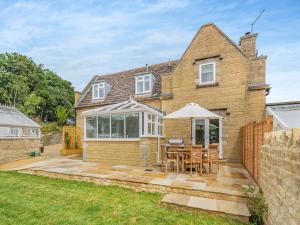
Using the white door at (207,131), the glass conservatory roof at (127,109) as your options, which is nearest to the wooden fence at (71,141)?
the glass conservatory roof at (127,109)

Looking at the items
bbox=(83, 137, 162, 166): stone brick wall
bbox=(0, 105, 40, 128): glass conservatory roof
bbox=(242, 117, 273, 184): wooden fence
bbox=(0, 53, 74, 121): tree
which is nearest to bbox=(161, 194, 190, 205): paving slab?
bbox=(242, 117, 273, 184): wooden fence

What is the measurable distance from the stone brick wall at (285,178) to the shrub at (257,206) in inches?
15.0

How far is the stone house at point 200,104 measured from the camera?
10.7 meters

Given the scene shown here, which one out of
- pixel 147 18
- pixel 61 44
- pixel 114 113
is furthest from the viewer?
pixel 61 44

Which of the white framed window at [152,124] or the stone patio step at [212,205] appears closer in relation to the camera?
the stone patio step at [212,205]

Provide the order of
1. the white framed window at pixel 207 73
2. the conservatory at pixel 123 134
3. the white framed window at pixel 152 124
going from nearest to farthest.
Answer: the conservatory at pixel 123 134 < the white framed window at pixel 152 124 < the white framed window at pixel 207 73

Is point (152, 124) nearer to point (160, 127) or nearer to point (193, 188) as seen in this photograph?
point (160, 127)

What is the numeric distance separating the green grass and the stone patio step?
0.49ft

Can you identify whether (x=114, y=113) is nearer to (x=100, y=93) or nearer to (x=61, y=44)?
(x=100, y=93)

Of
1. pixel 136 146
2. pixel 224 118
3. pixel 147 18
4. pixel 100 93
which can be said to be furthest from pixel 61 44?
pixel 224 118

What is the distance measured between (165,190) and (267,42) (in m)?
12.0

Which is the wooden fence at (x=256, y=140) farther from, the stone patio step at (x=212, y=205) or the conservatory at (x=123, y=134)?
the conservatory at (x=123, y=134)

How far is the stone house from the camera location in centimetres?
1073

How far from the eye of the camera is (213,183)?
6.48 meters
